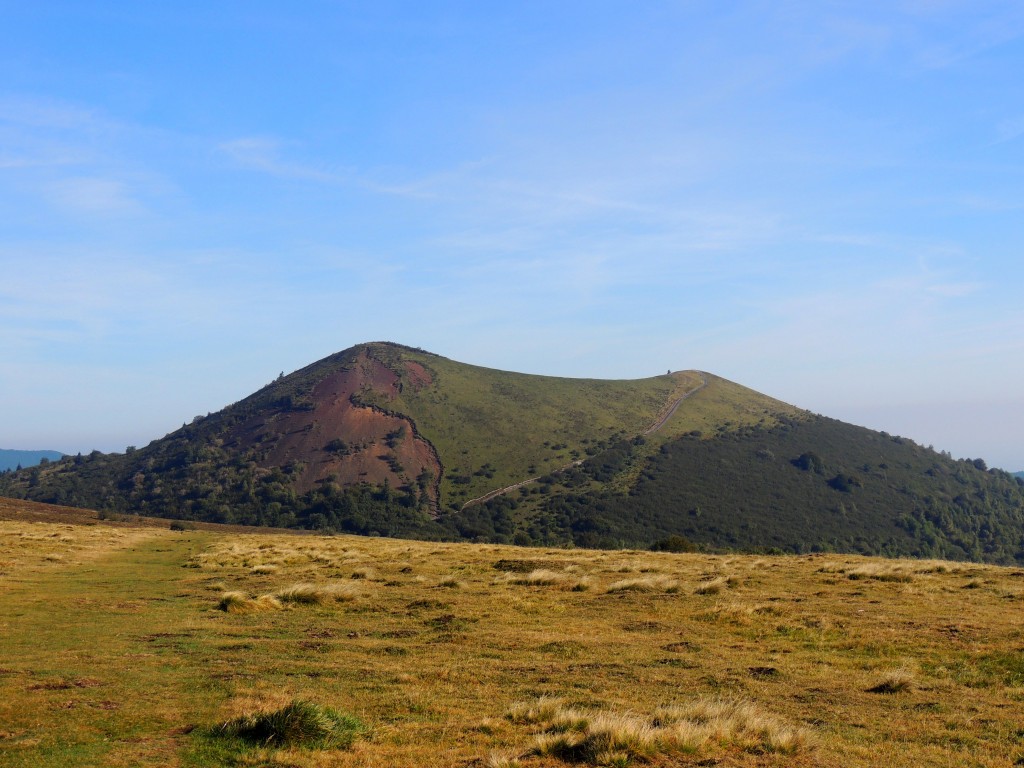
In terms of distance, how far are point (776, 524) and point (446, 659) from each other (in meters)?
112

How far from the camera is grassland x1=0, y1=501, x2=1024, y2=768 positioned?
9.61m

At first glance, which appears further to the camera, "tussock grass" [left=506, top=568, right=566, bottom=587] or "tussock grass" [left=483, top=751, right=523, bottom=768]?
"tussock grass" [left=506, top=568, right=566, bottom=587]

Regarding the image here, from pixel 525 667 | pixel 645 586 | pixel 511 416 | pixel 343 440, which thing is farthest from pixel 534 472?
pixel 525 667

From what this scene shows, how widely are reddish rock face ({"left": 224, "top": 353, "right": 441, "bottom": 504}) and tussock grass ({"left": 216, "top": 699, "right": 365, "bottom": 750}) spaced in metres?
120

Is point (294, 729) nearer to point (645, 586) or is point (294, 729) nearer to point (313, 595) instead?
point (313, 595)

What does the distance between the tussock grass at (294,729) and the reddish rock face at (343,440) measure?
119935 mm

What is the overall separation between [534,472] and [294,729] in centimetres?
12605

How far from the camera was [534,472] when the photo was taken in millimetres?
134875

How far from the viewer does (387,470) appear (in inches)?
5340

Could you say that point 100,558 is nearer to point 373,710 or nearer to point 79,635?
point 79,635

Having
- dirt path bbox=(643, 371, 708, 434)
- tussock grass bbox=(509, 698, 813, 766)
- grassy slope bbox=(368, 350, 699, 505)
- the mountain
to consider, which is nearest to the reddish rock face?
the mountain

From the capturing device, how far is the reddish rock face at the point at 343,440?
134 metres

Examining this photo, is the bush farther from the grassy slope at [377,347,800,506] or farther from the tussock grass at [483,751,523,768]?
the grassy slope at [377,347,800,506]

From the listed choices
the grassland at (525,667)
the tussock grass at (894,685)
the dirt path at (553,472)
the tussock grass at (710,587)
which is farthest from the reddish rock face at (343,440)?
the tussock grass at (894,685)
